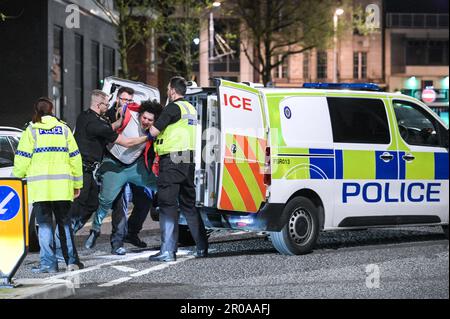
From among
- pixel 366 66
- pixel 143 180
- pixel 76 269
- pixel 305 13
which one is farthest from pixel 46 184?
pixel 366 66

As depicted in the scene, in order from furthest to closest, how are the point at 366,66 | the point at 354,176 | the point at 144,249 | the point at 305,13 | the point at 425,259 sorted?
the point at 366,66, the point at 305,13, the point at 144,249, the point at 354,176, the point at 425,259

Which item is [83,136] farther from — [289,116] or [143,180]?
[289,116]

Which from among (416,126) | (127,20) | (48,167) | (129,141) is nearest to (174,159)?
(129,141)

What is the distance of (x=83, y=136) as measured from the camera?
12.8 m

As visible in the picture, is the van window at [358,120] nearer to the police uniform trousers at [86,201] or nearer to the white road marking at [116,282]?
the police uniform trousers at [86,201]

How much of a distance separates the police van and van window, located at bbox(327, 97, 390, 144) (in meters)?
0.01

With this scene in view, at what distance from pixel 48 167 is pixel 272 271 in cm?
244

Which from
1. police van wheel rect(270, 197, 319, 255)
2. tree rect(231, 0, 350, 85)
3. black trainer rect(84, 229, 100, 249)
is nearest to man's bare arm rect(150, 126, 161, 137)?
police van wheel rect(270, 197, 319, 255)

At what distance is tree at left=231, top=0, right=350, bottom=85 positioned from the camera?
193 ft

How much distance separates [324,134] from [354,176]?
0.66m

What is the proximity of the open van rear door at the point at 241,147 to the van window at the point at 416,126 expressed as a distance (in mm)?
2266

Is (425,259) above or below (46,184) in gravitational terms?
below

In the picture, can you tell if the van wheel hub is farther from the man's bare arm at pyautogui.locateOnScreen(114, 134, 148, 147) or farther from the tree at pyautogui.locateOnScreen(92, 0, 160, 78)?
the tree at pyautogui.locateOnScreen(92, 0, 160, 78)
